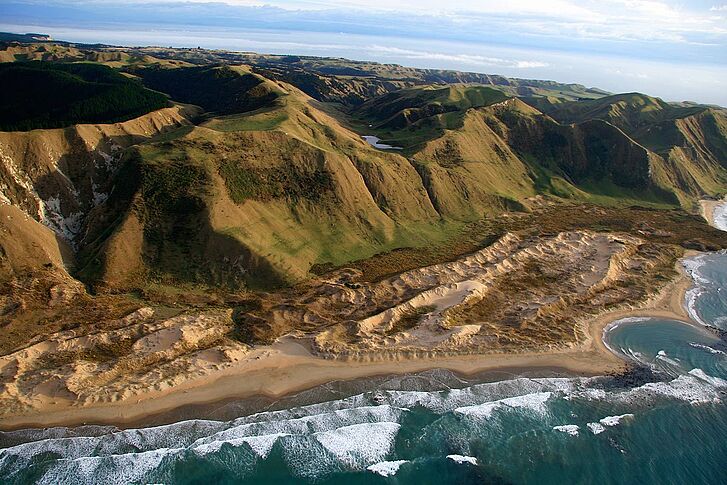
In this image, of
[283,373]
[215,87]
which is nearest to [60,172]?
[283,373]

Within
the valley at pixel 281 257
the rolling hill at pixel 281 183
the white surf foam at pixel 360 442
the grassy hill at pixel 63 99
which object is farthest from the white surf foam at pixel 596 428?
the grassy hill at pixel 63 99

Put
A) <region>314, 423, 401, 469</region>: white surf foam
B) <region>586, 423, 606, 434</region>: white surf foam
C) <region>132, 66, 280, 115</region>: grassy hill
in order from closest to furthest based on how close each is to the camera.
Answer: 1. <region>314, 423, 401, 469</region>: white surf foam
2. <region>586, 423, 606, 434</region>: white surf foam
3. <region>132, 66, 280, 115</region>: grassy hill

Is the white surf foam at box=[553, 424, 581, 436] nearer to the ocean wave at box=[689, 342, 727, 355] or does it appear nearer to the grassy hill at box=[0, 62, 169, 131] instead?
the ocean wave at box=[689, 342, 727, 355]

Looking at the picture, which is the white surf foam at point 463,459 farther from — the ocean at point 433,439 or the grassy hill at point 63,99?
the grassy hill at point 63,99

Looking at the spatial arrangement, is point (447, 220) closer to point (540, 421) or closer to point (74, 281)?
point (540, 421)

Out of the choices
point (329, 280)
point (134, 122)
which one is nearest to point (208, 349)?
point (329, 280)

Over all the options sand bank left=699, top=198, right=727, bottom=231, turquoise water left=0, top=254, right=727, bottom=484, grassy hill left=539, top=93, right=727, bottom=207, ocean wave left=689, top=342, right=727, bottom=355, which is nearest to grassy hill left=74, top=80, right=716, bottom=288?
grassy hill left=539, top=93, right=727, bottom=207
